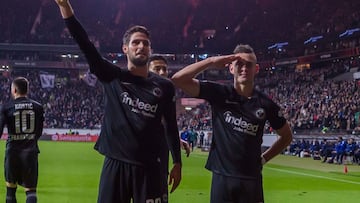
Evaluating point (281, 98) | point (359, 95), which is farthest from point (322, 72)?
point (359, 95)

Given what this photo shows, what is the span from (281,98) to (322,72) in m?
5.37

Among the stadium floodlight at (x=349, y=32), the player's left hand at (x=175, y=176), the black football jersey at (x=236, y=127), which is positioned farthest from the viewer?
the stadium floodlight at (x=349, y=32)

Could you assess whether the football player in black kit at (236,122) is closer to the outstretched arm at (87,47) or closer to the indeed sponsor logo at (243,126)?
the indeed sponsor logo at (243,126)

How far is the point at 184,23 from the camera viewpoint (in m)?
81.6

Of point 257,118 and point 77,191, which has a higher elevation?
point 257,118

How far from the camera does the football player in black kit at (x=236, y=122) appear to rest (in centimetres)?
519

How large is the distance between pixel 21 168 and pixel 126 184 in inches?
162

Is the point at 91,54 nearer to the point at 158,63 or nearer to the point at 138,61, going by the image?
the point at 138,61

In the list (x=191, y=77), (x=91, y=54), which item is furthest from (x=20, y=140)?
(x=191, y=77)

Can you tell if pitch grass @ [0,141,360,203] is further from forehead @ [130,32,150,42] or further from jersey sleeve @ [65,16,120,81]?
forehead @ [130,32,150,42]

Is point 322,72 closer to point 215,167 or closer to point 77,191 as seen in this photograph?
point 77,191

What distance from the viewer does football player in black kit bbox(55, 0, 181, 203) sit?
4.92 metres

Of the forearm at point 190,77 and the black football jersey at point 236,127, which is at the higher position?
the forearm at point 190,77

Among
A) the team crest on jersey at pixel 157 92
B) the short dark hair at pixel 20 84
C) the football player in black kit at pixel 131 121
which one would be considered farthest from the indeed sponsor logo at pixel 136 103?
the short dark hair at pixel 20 84
